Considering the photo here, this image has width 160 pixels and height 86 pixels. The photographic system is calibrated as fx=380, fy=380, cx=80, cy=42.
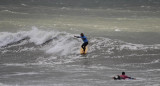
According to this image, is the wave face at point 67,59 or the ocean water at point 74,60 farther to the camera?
the wave face at point 67,59

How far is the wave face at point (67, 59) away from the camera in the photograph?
56.0ft

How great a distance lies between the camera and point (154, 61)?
20.8 m

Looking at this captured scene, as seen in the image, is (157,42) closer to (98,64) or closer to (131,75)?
(98,64)

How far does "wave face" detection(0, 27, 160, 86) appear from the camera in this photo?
17078 mm

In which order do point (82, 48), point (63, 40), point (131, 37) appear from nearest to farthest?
point (82, 48) < point (63, 40) < point (131, 37)

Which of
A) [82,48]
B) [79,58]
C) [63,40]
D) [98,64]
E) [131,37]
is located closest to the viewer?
[98,64]

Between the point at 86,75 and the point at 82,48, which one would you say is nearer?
the point at 86,75

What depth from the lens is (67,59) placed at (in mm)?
21656

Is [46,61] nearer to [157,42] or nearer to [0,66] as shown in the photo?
[0,66]

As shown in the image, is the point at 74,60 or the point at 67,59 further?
the point at 67,59

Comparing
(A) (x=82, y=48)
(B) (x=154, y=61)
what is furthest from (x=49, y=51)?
(B) (x=154, y=61)

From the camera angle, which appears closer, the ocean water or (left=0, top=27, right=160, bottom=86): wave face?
the ocean water

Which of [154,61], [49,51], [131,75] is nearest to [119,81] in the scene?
[131,75]

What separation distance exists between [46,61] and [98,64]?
2969 millimetres
